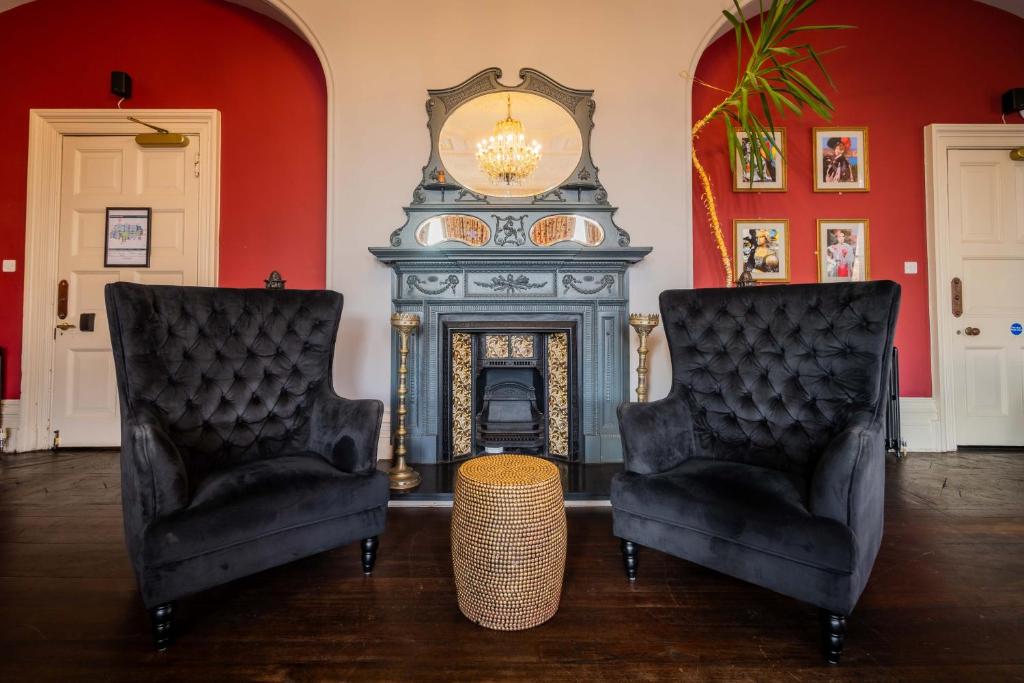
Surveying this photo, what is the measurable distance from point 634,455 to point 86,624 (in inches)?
72.9

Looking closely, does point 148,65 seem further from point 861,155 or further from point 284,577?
point 861,155

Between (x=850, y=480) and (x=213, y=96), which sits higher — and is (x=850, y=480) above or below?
below

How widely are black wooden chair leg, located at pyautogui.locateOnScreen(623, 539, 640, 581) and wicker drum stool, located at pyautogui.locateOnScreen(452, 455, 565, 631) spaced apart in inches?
14.0

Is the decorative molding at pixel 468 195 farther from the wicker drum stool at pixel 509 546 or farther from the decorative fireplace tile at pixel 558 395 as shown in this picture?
the wicker drum stool at pixel 509 546

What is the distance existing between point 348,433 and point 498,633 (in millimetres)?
875

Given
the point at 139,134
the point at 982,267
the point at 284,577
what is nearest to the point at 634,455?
the point at 284,577

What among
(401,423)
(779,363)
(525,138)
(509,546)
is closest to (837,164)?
Answer: (525,138)

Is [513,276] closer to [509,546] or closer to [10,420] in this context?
[509,546]

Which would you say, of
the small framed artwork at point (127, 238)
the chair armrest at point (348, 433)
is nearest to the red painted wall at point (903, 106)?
the chair armrest at point (348, 433)

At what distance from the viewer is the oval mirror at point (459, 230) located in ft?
10.0

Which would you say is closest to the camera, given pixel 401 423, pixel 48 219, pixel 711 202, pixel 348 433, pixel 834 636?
pixel 834 636

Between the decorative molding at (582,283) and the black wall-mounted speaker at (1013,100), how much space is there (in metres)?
3.43

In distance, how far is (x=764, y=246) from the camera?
350 centimetres

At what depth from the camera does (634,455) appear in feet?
5.60
